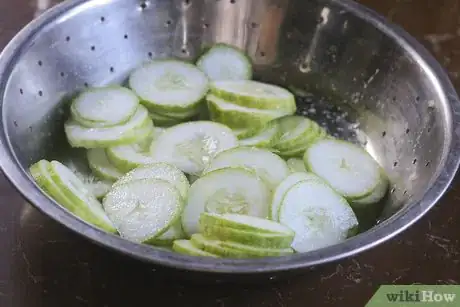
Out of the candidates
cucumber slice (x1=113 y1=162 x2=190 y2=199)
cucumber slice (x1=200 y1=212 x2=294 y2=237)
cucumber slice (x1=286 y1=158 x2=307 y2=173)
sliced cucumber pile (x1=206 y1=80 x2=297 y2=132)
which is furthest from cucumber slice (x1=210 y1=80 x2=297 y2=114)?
cucumber slice (x1=200 y1=212 x2=294 y2=237)

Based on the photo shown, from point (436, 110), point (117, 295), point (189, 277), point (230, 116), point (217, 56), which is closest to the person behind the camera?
point (189, 277)

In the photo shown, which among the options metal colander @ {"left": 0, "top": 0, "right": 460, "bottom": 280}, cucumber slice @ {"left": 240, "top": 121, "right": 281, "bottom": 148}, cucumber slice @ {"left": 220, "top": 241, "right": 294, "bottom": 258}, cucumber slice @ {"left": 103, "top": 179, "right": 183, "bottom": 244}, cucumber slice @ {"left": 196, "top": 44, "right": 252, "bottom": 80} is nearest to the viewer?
cucumber slice @ {"left": 220, "top": 241, "right": 294, "bottom": 258}

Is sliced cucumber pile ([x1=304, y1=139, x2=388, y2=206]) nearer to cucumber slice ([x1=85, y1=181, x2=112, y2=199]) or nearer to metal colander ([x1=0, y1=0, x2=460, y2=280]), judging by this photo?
metal colander ([x1=0, y1=0, x2=460, y2=280])

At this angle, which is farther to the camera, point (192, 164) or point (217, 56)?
point (217, 56)

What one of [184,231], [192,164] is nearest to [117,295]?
[184,231]

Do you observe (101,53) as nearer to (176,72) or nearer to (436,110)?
(176,72)

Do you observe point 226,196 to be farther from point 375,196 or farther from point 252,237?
point 375,196

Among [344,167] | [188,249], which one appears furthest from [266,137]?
[188,249]

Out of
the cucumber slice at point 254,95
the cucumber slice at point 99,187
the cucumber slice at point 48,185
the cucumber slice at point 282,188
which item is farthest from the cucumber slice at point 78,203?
the cucumber slice at point 254,95
